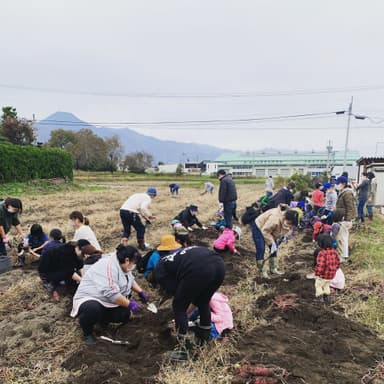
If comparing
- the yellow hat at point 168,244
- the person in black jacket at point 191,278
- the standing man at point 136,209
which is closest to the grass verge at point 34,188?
the standing man at point 136,209

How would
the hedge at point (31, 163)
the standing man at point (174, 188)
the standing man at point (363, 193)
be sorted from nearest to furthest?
the standing man at point (363, 193)
the hedge at point (31, 163)
the standing man at point (174, 188)

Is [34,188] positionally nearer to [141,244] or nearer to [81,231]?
[141,244]

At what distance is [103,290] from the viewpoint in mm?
3402

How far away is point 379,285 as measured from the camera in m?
4.96

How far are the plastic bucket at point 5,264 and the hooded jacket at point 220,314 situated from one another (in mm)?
3798

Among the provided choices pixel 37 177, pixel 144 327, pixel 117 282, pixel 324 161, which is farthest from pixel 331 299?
pixel 324 161

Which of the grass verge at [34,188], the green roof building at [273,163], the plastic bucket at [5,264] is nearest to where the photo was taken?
the plastic bucket at [5,264]

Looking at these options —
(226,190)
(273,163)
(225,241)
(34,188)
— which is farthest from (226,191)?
(273,163)

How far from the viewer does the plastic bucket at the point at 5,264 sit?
17.9 ft

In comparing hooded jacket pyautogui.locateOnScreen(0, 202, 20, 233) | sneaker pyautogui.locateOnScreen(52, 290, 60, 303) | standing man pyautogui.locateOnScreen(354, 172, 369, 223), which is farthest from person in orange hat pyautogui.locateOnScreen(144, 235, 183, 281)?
standing man pyautogui.locateOnScreen(354, 172, 369, 223)

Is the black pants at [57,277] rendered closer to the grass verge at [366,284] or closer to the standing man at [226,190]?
the grass verge at [366,284]

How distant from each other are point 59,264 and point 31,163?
18.9 meters

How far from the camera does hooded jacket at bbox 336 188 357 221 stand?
6395 millimetres

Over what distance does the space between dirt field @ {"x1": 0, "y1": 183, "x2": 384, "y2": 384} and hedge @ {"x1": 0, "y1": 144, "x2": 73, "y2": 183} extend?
16089 millimetres
